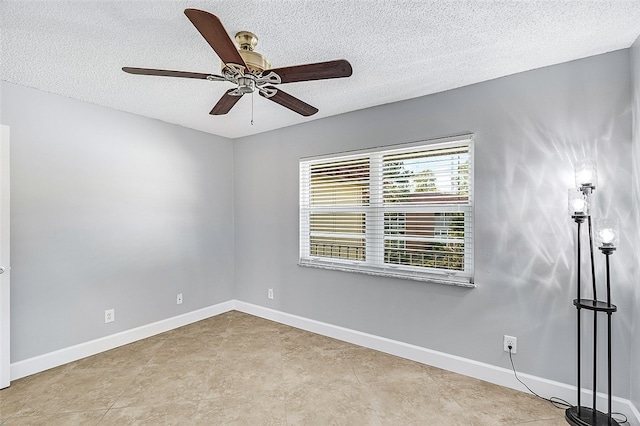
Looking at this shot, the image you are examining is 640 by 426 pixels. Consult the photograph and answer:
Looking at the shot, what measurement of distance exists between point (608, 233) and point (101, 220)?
4089 millimetres

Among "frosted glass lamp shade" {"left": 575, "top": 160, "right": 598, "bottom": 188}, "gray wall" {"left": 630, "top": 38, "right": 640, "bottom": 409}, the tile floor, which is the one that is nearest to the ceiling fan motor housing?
"frosted glass lamp shade" {"left": 575, "top": 160, "right": 598, "bottom": 188}

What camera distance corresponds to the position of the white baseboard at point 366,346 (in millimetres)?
2206

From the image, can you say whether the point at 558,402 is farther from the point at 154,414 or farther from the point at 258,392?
the point at 154,414

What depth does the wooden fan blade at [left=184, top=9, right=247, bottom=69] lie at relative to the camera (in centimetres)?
123

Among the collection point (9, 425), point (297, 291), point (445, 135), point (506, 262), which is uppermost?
point (445, 135)

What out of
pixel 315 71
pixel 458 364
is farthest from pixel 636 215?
pixel 315 71

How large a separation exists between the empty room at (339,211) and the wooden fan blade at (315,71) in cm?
1

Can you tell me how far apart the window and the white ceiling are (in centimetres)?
65

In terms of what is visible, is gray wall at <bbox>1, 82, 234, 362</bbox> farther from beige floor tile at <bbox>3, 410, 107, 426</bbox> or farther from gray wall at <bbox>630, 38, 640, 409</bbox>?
gray wall at <bbox>630, 38, 640, 409</bbox>

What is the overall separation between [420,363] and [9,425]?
9.81 ft

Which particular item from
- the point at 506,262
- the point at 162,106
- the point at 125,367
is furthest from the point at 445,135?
the point at 125,367

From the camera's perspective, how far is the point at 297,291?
370 centimetres

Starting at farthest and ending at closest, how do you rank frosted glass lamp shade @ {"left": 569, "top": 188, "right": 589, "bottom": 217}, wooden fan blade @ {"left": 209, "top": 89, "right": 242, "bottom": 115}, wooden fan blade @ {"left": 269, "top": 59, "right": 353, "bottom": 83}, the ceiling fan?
wooden fan blade @ {"left": 209, "top": 89, "right": 242, "bottom": 115}, frosted glass lamp shade @ {"left": 569, "top": 188, "right": 589, "bottom": 217}, wooden fan blade @ {"left": 269, "top": 59, "right": 353, "bottom": 83}, the ceiling fan

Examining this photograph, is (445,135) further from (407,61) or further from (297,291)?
(297,291)
